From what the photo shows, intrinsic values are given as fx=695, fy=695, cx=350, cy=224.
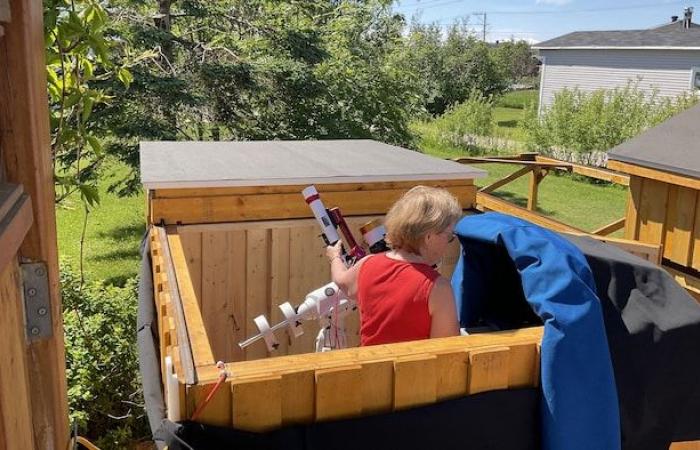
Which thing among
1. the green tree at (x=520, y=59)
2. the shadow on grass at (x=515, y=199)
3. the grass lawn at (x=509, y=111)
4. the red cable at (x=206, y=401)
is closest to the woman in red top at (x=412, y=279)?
the red cable at (x=206, y=401)

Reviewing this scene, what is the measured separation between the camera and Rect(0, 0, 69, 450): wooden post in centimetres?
131

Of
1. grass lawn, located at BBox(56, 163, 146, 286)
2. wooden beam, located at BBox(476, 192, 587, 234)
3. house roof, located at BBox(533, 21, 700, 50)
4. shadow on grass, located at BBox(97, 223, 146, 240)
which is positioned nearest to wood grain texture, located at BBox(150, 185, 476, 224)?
wooden beam, located at BBox(476, 192, 587, 234)

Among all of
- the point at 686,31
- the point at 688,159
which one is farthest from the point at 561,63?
the point at 688,159

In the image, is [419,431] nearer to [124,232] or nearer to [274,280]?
[274,280]

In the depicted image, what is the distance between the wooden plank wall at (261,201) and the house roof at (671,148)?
3.85 feet

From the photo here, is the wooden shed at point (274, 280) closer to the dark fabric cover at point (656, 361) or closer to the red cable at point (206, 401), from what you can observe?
the red cable at point (206, 401)

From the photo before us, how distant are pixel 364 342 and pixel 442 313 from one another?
0.36 meters

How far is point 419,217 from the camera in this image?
7.97ft

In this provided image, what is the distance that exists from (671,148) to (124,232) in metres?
8.07

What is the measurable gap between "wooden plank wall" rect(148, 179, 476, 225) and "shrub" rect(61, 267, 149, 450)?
123 cm

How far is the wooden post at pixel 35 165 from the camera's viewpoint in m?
1.31

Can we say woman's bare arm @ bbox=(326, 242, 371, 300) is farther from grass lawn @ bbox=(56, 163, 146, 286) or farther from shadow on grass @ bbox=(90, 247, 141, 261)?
shadow on grass @ bbox=(90, 247, 141, 261)

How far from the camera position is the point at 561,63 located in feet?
91.0

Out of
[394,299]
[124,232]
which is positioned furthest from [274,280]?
[124,232]
